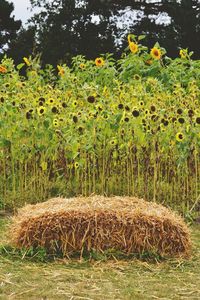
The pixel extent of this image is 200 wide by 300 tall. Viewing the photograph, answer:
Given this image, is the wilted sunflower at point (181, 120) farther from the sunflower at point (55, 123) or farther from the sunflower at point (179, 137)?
the sunflower at point (55, 123)

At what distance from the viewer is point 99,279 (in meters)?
3.86

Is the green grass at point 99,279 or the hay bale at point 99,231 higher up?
the hay bale at point 99,231

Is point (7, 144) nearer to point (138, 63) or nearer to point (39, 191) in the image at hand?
point (39, 191)

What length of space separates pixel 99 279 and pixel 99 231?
529 mm

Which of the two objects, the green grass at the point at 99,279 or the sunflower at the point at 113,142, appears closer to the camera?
the green grass at the point at 99,279

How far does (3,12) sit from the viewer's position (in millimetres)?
21438

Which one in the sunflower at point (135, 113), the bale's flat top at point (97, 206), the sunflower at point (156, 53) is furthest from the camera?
the sunflower at point (156, 53)

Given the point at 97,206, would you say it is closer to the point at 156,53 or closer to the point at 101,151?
the point at 101,151

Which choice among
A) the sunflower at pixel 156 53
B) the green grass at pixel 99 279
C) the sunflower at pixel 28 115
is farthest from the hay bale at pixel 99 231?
the sunflower at pixel 156 53

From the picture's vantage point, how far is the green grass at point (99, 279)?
3.54m

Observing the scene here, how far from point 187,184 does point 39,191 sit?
52.1 inches

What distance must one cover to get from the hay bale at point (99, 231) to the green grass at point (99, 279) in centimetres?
12

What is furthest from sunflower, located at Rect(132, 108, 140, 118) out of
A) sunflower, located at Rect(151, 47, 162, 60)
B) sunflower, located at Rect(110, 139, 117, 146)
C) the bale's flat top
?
sunflower, located at Rect(151, 47, 162, 60)

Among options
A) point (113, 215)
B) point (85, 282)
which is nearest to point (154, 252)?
point (113, 215)
